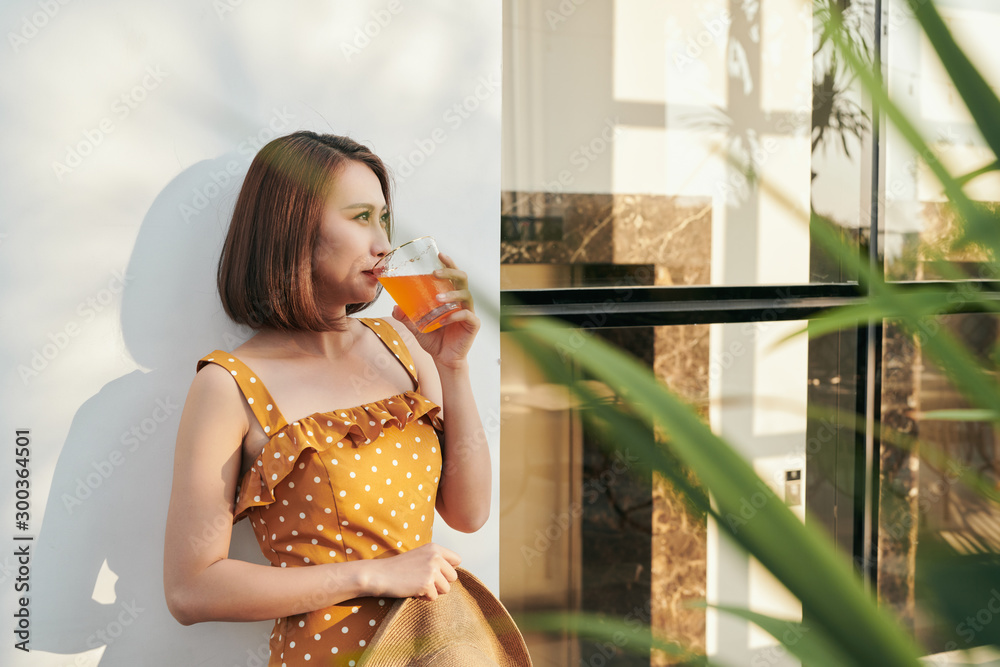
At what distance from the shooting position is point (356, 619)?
112cm

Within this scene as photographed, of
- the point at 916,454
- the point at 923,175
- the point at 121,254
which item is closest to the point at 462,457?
the point at 121,254

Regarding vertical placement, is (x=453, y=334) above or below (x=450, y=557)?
above

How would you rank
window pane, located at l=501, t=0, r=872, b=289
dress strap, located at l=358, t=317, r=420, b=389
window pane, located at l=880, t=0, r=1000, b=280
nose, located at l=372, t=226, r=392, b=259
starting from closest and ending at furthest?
nose, located at l=372, t=226, r=392, b=259 → dress strap, located at l=358, t=317, r=420, b=389 → window pane, located at l=501, t=0, r=872, b=289 → window pane, located at l=880, t=0, r=1000, b=280

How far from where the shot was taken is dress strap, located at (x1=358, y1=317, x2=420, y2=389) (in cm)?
134

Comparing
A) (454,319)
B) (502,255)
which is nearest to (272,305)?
(454,319)

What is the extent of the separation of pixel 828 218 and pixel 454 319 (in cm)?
161

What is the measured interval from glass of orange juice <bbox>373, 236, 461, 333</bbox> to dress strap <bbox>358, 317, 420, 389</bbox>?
23 centimetres

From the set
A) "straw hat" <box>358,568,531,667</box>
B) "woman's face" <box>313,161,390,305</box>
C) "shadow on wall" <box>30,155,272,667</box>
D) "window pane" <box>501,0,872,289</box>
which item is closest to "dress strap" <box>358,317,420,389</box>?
"woman's face" <box>313,161,390,305</box>

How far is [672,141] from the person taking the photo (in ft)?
6.67

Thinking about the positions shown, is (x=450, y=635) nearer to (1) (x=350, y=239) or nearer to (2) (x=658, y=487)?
(1) (x=350, y=239)

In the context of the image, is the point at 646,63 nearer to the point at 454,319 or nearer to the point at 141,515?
the point at 454,319

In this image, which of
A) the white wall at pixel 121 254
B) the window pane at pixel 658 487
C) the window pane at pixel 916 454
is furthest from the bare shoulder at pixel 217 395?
the window pane at pixel 916 454

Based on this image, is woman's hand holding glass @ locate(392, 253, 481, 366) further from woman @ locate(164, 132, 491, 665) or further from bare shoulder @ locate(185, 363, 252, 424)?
bare shoulder @ locate(185, 363, 252, 424)

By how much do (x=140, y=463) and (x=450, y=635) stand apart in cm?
70
